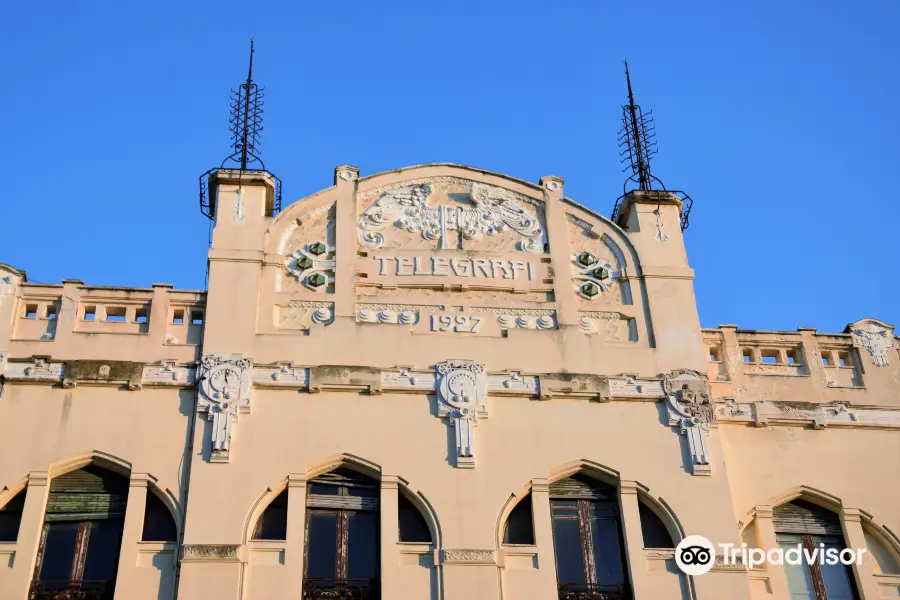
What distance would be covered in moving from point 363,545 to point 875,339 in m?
10.0

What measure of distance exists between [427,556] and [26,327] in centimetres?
772

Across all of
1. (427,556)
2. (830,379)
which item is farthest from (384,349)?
(830,379)

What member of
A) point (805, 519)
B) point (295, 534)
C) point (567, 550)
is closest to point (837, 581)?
point (805, 519)

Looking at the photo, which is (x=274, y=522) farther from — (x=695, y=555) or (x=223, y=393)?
(x=695, y=555)

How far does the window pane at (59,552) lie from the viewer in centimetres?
1939

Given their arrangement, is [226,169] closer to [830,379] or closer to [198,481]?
[198,481]

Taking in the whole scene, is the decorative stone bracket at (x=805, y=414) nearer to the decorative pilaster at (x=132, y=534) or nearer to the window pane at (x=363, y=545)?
the window pane at (x=363, y=545)

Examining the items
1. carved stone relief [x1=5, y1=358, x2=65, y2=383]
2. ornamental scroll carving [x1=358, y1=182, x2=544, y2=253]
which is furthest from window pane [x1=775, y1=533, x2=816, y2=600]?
carved stone relief [x1=5, y1=358, x2=65, y2=383]

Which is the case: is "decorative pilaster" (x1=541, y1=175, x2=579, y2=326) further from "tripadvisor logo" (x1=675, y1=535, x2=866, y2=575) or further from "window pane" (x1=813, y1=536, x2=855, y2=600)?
"window pane" (x1=813, y1=536, x2=855, y2=600)

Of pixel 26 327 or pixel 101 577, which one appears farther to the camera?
pixel 26 327

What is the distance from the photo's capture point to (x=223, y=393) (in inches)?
819

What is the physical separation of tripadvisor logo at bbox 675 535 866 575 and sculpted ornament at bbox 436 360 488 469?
3.59 m

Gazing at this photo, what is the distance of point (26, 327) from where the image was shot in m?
21.6

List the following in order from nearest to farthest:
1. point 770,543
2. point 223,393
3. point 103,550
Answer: point 103,550
point 223,393
point 770,543
